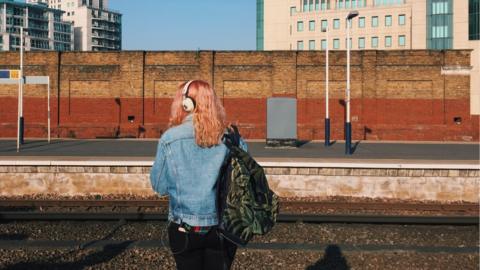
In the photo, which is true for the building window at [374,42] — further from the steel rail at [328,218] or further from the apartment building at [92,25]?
Answer: the apartment building at [92,25]

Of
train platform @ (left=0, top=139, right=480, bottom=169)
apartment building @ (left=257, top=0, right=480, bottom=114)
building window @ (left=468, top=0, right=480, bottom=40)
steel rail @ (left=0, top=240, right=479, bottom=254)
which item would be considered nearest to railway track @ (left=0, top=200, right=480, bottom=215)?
train platform @ (left=0, top=139, right=480, bottom=169)

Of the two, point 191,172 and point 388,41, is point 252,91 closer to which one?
point 191,172

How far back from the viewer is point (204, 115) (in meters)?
2.71

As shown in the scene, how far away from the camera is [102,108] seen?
96.4 ft

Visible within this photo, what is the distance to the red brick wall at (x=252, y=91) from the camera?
28000 millimetres

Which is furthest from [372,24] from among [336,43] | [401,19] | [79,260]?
[79,260]

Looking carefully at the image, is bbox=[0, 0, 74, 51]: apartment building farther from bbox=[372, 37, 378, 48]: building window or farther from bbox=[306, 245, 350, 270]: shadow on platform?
bbox=[306, 245, 350, 270]: shadow on platform

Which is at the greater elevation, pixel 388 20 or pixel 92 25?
pixel 92 25

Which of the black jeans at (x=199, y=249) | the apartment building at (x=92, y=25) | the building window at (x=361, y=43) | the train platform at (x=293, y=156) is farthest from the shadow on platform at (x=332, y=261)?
the apartment building at (x=92, y=25)

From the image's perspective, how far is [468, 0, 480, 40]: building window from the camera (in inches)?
2346

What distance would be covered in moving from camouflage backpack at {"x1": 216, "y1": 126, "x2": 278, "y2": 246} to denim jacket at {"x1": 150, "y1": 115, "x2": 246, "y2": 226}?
51mm

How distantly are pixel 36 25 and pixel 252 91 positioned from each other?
11462 centimetres

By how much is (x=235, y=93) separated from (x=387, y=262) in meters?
23.1

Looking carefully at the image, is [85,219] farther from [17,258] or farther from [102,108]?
[102,108]
